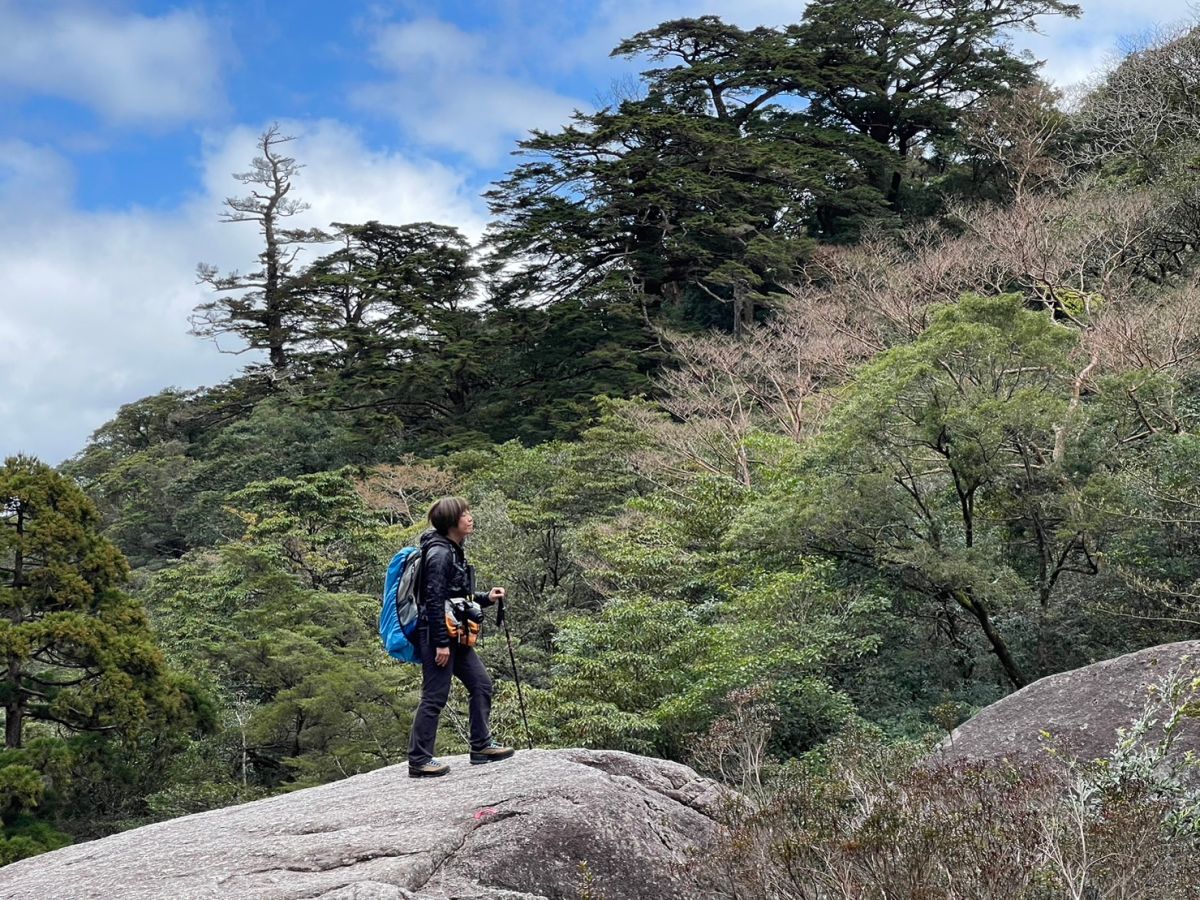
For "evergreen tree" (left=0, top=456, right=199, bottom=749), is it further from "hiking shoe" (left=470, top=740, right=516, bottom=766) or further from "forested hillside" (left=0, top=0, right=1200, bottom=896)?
"hiking shoe" (left=470, top=740, right=516, bottom=766)

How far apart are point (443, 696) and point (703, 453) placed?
14.0 meters

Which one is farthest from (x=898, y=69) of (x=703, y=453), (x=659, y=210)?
(x=703, y=453)

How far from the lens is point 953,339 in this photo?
33.7ft

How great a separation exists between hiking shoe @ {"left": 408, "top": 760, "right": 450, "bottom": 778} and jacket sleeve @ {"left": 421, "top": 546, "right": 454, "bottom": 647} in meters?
0.74

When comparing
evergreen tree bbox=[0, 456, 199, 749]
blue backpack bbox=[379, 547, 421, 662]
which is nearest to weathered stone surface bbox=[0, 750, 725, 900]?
blue backpack bbox=[379, 547, 421, 662]

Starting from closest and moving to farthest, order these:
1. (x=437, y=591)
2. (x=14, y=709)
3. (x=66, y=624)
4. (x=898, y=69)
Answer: (x=437, y=591), (x=66, y=624), (x=14, y=709), (x=898, y=69)

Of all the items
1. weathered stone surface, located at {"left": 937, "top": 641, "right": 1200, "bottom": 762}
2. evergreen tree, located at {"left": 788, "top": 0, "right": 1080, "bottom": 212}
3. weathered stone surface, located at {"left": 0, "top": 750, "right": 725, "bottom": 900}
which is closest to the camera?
weathered stone surface, located at {"left": 0, "top": 750, "right": 725, "bottom": 900}

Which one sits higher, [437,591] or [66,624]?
[437,591]

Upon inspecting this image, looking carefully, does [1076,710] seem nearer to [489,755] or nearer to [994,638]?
[489,755]

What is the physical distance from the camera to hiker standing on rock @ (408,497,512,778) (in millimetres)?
4652

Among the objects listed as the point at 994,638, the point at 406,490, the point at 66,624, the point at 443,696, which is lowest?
the point at 994,638

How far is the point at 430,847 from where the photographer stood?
3.94 metres

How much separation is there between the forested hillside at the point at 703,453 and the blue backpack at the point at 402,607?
71.2 inches

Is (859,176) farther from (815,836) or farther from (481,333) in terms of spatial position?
(815,836)
